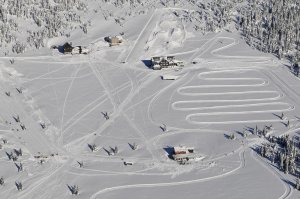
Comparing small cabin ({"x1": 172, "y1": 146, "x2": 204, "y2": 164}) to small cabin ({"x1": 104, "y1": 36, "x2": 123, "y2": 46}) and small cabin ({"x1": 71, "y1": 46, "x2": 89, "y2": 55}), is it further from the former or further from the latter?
small cabin ({"x1": 104, "y1": 36, "x2": 123, "y2": 46})

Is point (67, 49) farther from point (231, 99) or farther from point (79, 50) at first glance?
point (231, 99)

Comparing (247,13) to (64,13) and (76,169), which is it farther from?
(76,169)

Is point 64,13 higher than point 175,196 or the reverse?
higher

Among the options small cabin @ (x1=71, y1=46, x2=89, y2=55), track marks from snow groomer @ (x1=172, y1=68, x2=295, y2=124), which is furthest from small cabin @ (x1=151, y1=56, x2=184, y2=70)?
small cabin @ (x1=71, y1=46, x2=89, y2=55)

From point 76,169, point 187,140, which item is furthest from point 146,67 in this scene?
point 76,169

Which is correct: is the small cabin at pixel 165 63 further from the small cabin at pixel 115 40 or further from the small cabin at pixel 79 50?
the small cabin at pixel 79 50

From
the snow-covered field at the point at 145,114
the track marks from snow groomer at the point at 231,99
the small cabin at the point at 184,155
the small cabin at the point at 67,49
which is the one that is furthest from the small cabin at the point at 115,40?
the small cabin at the point at 184,155

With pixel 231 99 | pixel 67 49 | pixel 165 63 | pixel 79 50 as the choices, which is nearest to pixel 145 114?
pixel 231 99

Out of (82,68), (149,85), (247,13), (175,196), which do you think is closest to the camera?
(175,196)
